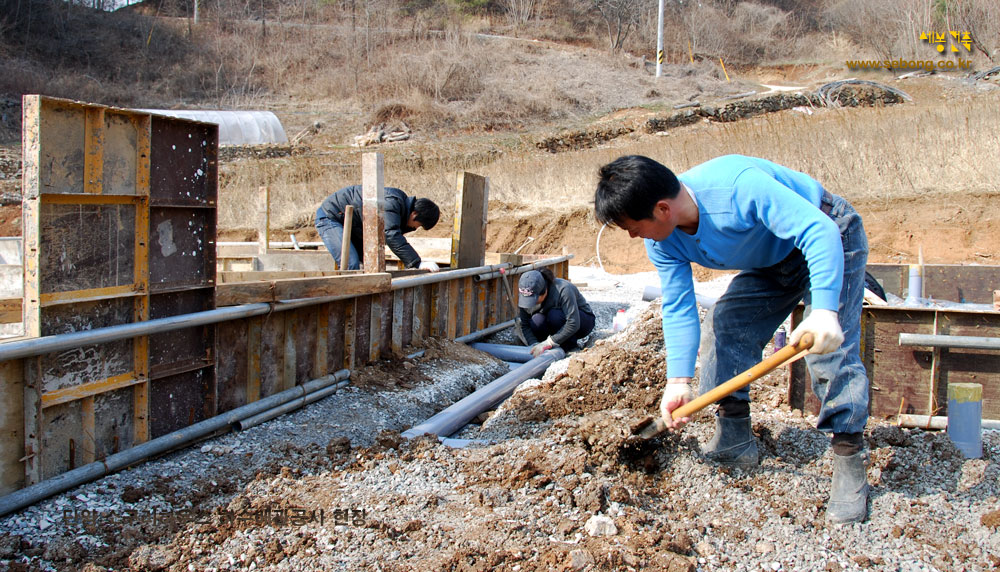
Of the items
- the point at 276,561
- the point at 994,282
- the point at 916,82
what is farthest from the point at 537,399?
the point at 916,82

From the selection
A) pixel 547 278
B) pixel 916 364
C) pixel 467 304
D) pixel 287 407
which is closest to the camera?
pixel 916 364

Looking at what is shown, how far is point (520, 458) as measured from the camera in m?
3.23

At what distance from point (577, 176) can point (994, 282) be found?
11850 mm

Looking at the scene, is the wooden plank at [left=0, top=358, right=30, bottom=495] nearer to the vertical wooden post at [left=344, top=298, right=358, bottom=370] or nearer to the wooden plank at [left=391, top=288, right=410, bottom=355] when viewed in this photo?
the vertical wooden post at [left=344, top=298, right=358, bottom=370]

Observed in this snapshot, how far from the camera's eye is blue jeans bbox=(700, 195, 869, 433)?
2703mm

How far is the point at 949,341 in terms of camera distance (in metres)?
3.63

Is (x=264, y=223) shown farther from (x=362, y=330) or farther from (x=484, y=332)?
(x=362, y=330)

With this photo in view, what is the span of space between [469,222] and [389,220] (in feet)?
2.71

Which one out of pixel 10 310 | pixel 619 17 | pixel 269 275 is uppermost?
pixel 619 17

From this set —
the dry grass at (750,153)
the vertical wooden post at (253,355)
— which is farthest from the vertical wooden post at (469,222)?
the dry grass at (750,153)

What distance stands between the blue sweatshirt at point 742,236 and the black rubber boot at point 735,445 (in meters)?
0.51

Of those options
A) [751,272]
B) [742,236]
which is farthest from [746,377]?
[751,272]

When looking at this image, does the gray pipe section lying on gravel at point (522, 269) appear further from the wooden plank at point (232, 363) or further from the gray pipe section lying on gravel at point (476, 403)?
the wooden plank at point (232, 363)

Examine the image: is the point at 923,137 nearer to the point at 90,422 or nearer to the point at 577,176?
the point at 577,176
